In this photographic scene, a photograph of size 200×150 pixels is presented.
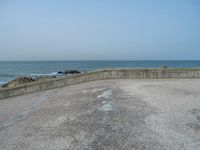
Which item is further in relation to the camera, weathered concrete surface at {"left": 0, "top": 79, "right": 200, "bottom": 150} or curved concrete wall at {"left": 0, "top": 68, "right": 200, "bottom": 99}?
curved concrete wall at {"left": 0, "top": 68, "right": 200, "bottom": 99}

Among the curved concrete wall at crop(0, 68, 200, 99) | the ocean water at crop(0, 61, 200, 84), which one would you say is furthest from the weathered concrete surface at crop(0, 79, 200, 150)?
the ocean water at crop(0, 61, 200, 84)

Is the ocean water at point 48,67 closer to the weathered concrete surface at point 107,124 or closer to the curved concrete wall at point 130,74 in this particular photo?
the curved concrete wall at point 130,74

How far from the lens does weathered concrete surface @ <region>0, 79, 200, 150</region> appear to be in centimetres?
279

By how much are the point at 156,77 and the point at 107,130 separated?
699 centimetres

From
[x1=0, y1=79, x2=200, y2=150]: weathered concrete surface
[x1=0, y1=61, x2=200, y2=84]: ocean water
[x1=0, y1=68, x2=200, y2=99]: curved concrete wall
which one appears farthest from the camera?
[x1=0, y1=61, x2=200, y2=84]: ocean water

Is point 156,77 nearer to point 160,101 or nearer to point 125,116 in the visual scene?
point 160,101

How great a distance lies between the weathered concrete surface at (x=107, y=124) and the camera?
110 inches

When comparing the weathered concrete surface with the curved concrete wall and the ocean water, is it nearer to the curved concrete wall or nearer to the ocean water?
the curved concrete wall

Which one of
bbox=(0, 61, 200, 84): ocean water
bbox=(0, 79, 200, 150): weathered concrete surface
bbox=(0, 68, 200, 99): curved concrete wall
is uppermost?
bbox=(0, 68, 200, 99): curved concrete wall

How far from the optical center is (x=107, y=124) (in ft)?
11.3

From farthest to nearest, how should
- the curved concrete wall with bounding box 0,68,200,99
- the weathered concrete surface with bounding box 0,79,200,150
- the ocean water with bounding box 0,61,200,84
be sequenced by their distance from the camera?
the ocean water with bounding box 0,61,200,84 < the curved concrete wall with bounding box 0,68,200,99 < the weathered concrete surface with bounding box 0,79,200,150

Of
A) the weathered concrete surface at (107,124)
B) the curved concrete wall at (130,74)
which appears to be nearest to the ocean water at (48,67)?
the curved concrete wall at (130,74)

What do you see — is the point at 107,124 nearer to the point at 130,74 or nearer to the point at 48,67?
the point at 130,74

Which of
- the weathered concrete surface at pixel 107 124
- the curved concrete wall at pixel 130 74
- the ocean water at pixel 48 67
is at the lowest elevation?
the ocean water at pixel 48 67
